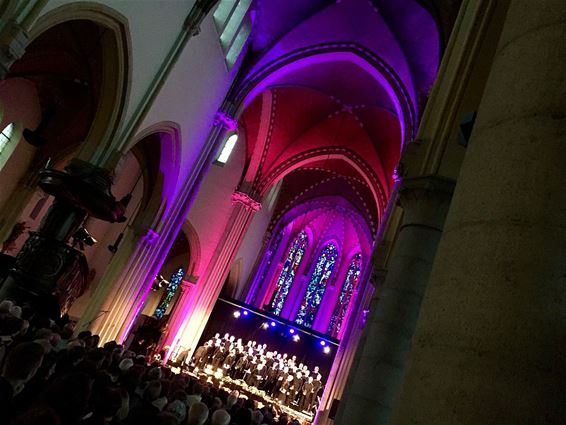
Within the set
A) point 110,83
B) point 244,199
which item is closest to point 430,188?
point 110,83

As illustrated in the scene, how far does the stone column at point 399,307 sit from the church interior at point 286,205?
22 millimetres

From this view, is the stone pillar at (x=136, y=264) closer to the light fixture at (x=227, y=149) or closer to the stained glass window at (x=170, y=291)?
the light fixture at (x=227, y=149)

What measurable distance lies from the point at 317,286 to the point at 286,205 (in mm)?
6952

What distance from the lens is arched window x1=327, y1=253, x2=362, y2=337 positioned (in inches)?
1190

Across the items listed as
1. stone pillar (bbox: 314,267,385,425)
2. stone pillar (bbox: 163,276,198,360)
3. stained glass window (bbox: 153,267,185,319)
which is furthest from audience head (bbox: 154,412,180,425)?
stained glass window (bbox: 153,267,185,319)

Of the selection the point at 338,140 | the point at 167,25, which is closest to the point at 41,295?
the point at 167,25

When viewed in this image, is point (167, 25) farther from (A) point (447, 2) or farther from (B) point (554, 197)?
(B) point (554, 197)

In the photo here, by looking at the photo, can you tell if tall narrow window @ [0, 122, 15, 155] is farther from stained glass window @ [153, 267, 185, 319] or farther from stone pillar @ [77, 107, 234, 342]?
stained glass window @ [153, 267, 185, 319]

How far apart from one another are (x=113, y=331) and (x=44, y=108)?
6368mm

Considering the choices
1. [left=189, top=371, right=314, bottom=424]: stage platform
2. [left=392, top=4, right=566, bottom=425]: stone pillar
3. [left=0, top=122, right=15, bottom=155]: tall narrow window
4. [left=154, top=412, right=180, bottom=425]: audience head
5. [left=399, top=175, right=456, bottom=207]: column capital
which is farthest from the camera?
[left=189, top=371, right=314, bottom=424]: stage platform

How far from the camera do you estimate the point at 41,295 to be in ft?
27.7

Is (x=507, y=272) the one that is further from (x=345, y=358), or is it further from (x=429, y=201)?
(x=345, y=358)

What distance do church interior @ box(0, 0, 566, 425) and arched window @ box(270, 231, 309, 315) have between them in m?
0.17

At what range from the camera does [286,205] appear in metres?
26.5
